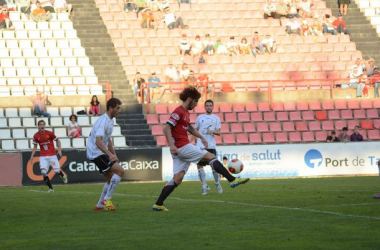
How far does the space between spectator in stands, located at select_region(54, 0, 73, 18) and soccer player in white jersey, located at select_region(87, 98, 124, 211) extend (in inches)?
973

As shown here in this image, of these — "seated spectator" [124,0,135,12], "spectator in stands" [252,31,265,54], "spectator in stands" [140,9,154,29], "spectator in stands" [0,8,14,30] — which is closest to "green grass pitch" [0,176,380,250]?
"spectator in stands" [0,8,14,30]

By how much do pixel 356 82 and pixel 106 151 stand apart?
24457 millimetres

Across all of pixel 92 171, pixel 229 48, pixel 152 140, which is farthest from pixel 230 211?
pixel 229 48

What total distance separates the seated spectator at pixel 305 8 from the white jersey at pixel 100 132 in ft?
91.8

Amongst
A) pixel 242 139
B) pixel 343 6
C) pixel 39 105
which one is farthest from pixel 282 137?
pixel 343 6

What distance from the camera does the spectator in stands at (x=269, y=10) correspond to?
4106 cm

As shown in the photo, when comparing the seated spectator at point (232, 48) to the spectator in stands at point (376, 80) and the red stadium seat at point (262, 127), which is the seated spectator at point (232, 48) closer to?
Answer: the red stadium seat at point (262, 127)

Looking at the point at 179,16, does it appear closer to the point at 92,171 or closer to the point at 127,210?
the point at 92,171

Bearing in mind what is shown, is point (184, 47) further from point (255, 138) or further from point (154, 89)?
point (255, 138)

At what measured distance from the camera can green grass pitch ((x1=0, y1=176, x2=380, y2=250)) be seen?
9925mm

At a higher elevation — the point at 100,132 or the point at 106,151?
the point at 100,132

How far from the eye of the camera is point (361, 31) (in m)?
42.2

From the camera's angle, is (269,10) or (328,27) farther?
(269,10)

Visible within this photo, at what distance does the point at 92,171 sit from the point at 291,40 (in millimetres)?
15200
